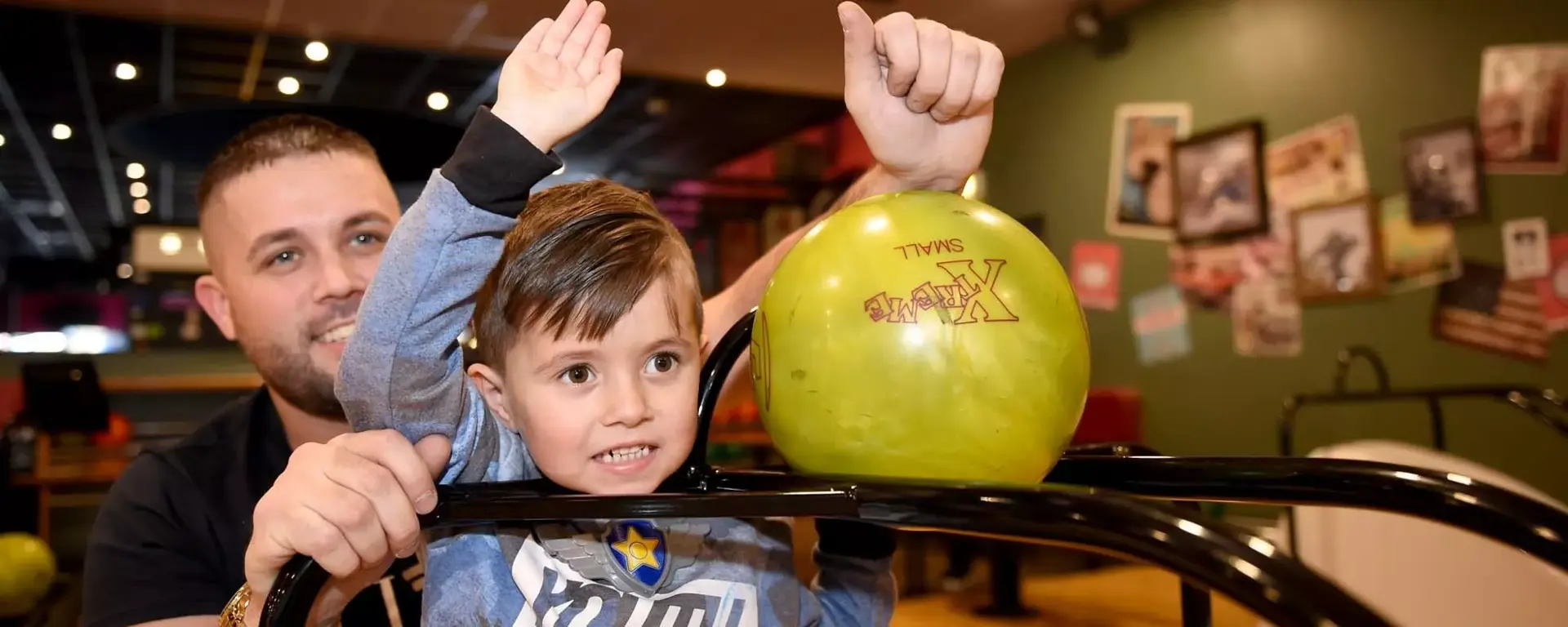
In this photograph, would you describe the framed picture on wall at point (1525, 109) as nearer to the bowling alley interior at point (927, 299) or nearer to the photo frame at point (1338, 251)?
the bowling alley interior at point (927, 299)

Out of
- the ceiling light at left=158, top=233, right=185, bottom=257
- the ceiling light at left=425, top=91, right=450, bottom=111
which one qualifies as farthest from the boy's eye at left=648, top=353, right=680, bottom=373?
the ceiling light at left=158, top=233, right=185, bottom=257

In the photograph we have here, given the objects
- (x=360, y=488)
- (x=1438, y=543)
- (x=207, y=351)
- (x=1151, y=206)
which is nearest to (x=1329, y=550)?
(x=1438, y=543)

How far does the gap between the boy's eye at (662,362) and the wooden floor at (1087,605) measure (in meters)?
3.05

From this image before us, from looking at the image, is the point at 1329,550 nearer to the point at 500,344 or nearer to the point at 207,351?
the point at 500,344

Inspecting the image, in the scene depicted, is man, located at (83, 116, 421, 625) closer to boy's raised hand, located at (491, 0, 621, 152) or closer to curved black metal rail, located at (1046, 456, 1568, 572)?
boy's raised hand, located at (491, 0, 621, 152)

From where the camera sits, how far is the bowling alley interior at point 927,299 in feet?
2.98

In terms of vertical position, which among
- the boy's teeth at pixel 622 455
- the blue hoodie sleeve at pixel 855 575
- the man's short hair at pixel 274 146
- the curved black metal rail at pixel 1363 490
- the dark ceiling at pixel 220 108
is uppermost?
the dark ceiling at pixel 220 108

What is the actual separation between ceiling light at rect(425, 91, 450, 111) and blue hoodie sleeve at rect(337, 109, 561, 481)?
19.7ft

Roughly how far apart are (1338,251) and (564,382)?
4.34m

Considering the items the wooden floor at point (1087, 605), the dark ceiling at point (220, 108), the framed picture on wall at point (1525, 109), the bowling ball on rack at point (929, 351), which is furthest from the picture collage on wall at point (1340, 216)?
the bowling ball on rack at point (929, 351)

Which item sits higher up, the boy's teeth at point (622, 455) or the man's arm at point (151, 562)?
the boy's teeth at point (622, 455)

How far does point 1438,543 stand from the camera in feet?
9.56

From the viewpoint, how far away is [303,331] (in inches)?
69.1

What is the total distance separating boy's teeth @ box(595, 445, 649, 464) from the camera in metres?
1.05
